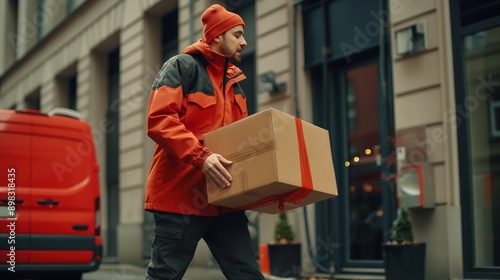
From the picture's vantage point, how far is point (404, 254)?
7.25 m

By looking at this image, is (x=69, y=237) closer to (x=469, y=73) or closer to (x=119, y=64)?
(x=469, y=73)

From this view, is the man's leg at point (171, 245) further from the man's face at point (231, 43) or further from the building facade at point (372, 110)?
the building facade at point (372, 110)

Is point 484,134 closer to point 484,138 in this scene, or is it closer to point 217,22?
point 484,138

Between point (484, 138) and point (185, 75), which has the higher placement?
point (484, 138)

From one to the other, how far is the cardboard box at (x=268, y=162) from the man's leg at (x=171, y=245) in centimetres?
19

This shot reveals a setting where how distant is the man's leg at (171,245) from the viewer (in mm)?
3473

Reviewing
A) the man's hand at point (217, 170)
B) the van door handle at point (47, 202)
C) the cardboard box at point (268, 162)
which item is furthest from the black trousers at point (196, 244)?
the van door handle at point (47, 202)

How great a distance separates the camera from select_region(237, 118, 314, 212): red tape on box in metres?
3.50

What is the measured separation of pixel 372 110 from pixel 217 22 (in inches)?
→ 228

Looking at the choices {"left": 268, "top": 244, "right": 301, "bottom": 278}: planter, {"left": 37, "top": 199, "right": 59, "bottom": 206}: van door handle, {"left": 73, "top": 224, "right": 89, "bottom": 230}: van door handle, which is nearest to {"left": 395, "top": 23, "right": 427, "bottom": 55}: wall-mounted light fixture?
{"left": 268, "top": 244, "right": 301, "bottom": 278}: planter

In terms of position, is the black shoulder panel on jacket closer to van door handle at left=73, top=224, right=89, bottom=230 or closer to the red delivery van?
the red delivery van

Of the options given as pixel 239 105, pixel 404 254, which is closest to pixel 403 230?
pixel 404 254

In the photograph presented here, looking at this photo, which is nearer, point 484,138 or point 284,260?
point 484,138

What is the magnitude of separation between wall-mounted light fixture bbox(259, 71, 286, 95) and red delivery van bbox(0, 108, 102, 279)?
2823 mm
